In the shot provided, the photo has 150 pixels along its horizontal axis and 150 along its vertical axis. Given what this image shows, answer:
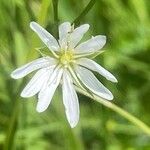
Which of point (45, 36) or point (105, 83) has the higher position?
point (105, 83)

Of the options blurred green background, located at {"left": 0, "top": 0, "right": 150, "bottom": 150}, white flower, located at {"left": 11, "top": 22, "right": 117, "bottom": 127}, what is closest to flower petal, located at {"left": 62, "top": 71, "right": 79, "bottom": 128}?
white flower, located at {"left": 11, "top": 22, "right": 117, "bottom": 127}

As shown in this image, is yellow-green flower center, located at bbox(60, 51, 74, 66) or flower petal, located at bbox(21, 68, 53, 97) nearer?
flower petal, located at bbox(21, 68, 53, 97)

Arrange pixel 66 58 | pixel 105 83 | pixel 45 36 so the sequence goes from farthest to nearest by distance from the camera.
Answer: pixel 105 83 → pixel 66 58 → pixel 45 36

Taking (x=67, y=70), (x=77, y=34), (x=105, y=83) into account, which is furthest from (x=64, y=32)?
(x=105, y=83)

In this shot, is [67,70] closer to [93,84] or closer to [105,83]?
[93,84]

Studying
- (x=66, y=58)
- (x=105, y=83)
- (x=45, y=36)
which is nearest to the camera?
(x=45, y=36)

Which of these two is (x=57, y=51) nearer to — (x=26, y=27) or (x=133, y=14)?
(x=26, y=27)

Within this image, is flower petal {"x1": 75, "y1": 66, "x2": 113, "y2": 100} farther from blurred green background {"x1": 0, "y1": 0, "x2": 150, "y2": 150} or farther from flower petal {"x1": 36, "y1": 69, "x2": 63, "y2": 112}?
blurred green background {"x1": 0, "y1": 0, "x2": 150, "y2": 150}

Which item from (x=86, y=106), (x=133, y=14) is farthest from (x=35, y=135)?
(x=133, y=14)
